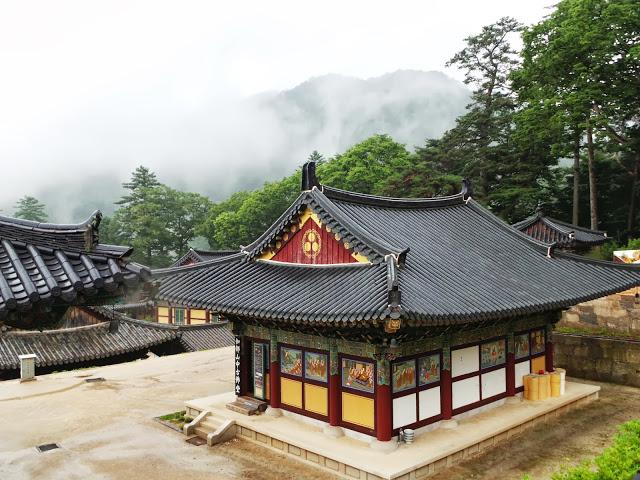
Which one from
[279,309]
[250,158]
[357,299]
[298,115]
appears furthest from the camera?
[298,115]

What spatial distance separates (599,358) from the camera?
22266 mm

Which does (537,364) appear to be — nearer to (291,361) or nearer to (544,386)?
(544,386)

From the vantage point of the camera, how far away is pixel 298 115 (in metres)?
187

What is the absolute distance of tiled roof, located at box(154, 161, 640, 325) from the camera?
522 inches

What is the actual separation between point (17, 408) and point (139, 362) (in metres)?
8.42

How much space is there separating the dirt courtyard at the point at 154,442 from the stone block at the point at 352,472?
680 millimetres

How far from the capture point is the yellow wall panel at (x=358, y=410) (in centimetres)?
1467

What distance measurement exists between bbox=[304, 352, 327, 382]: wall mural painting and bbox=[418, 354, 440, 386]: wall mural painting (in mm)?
2888

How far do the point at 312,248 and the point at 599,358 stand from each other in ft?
46.9

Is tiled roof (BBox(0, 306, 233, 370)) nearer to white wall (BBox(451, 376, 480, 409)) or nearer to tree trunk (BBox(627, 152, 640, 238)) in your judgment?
white wall (BBox(451, 376, 480, 409))

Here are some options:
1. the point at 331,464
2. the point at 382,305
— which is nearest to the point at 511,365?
the point at 331,464

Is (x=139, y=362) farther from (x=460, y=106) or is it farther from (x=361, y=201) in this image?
(x=460, y=106)

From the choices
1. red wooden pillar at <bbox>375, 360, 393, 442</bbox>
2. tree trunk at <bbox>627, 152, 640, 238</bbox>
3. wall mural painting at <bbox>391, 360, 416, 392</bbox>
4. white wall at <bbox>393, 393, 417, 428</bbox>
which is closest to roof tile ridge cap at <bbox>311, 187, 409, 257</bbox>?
red wooden pillar at <bbox>375, 360, 393, 442</bbox>

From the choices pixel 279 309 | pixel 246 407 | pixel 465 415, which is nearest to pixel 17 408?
pixel 246 407
